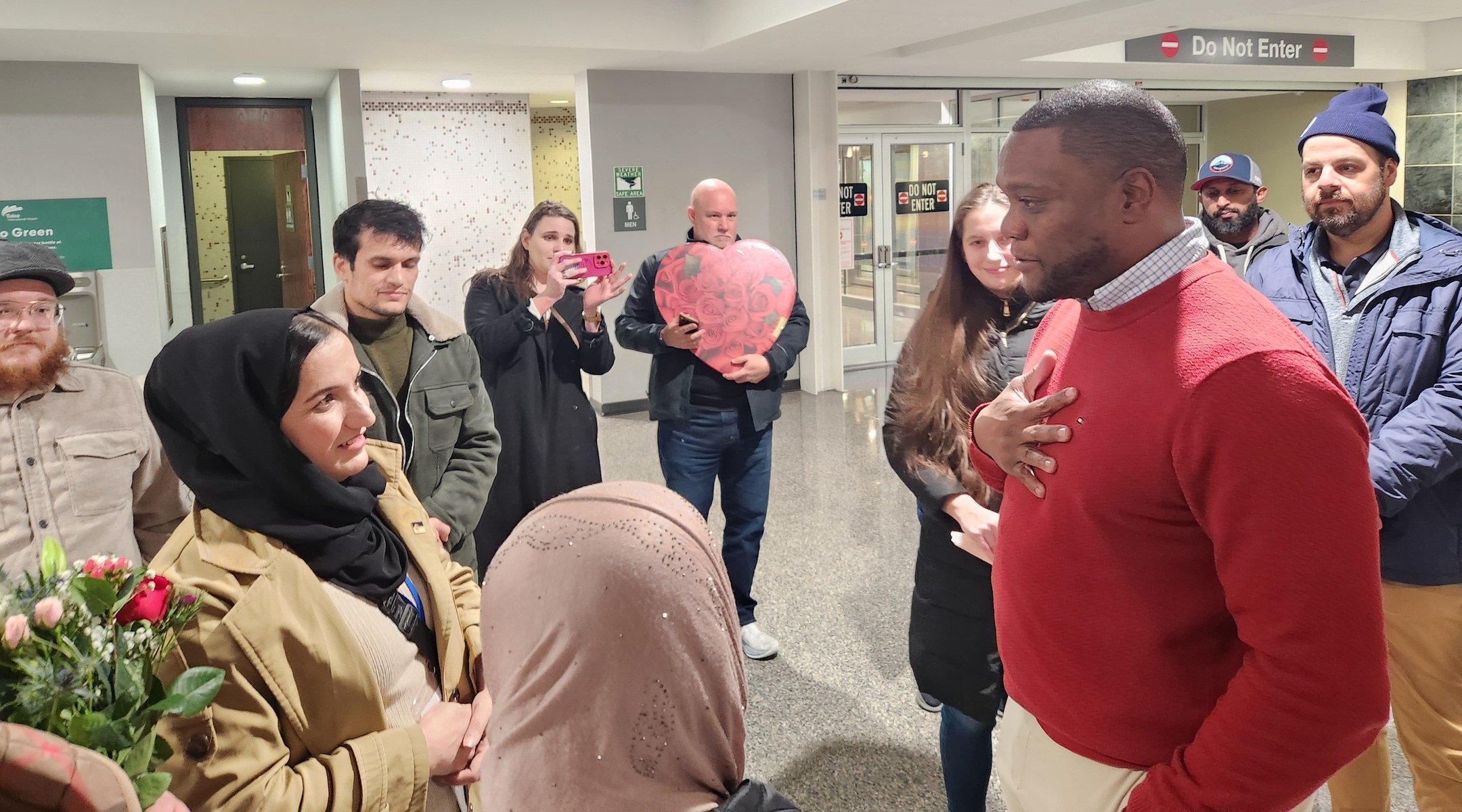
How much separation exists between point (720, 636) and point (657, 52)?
6.85m

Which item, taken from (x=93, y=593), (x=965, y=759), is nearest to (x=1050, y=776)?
(x=965, y=759)

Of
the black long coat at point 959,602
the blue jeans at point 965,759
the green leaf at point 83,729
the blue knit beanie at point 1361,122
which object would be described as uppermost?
the blue knit beanie at point 1361,122

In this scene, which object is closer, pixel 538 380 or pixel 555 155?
pixel 538 380

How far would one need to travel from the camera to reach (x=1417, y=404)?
6.59ft

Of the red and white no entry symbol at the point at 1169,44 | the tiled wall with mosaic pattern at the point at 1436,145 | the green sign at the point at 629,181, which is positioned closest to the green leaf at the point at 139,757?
the green sign at the point at 629,181

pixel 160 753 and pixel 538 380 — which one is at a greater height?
pixel 538 380

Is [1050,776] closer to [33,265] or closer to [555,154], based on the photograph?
[33,265]

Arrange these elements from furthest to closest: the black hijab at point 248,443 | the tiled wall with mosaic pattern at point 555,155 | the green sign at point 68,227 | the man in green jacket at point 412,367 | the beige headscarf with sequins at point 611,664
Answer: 1. the tiled wall with mosaic pattern at point 555,155
2. the green sign at point 68,227
3. the man in green jacket at point 412,367
4. the black hijab at point 248,443
5. the beige headscarf with sequins at point 611,664

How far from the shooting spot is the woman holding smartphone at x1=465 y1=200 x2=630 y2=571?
3.17 meters

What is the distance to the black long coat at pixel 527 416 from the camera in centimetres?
317

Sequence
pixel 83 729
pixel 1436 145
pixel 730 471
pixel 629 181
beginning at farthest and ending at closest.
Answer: pixel 1436 145 < pixel 629 181 < pixel 730 471 < pixel 83 729

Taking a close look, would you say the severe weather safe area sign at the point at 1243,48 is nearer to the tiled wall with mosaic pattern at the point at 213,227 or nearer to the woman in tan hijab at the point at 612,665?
the tiled wall with mosaic pattern at the point at 213,227

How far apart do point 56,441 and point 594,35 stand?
5250 mm

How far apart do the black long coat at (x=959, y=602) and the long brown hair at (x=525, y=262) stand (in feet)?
5.66
